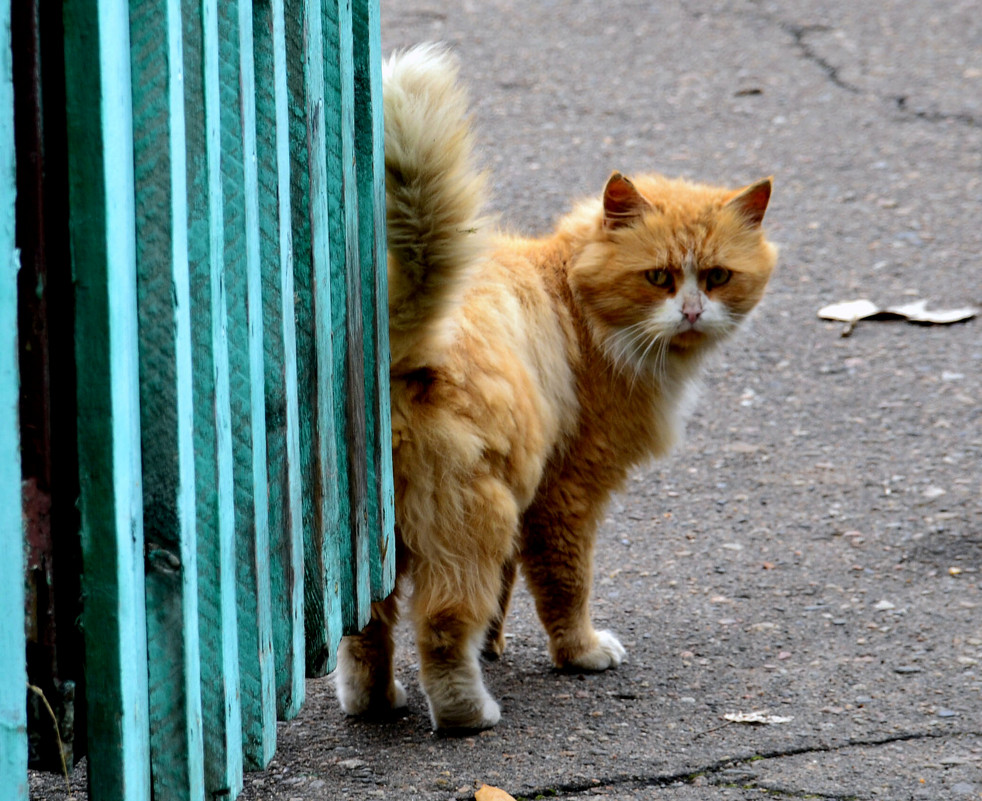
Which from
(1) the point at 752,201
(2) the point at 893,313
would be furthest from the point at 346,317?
(2) the point at 893,313

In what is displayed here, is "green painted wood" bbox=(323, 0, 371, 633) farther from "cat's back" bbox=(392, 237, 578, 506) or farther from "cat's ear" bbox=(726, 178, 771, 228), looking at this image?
"cat's ear" bbox=(726, 178, 771, 228)

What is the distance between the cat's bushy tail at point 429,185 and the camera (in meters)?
2.50

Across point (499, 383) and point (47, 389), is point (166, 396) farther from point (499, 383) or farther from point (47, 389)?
point (499, 383)

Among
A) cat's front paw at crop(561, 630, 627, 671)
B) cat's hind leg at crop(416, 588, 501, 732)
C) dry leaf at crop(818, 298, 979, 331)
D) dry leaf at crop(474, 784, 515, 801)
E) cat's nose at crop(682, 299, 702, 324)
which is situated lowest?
dry leaf at crop(474, 784, 515, 801)

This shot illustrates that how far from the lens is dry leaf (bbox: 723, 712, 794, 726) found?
9.71 ft

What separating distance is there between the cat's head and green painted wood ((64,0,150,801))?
1.96 meters

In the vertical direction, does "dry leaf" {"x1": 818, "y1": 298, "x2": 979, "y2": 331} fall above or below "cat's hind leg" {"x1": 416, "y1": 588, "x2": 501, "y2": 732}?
above

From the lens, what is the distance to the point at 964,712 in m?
2.96

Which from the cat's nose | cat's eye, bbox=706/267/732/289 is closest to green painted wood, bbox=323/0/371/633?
the cat's nose

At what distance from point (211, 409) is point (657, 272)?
6.21ft

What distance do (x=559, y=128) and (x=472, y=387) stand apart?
492cm

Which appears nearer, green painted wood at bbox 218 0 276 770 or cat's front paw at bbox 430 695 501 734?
green painted wood at bbox 218 0 276 770

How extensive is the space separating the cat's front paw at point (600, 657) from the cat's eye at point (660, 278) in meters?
0.98

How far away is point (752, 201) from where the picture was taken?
352 centimetres
